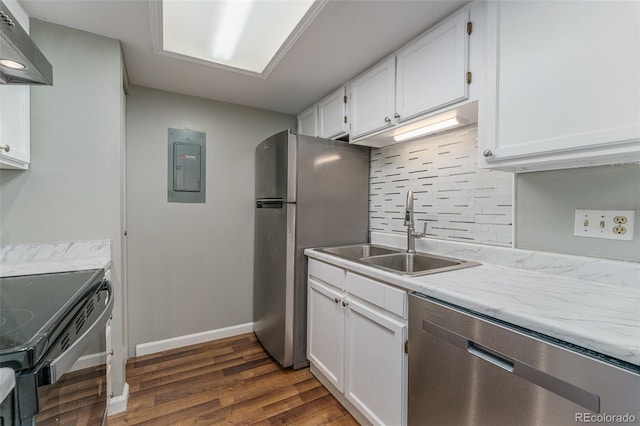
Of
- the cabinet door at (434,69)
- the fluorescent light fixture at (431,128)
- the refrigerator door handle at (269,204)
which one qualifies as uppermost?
the cabinet door at (434,69)

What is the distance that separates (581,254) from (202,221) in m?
2.52

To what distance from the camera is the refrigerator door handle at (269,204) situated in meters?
2.09

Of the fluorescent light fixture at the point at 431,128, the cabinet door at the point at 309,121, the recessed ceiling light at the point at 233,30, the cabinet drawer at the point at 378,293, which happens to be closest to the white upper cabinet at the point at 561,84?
the fluorescent light fixture at the point at 431,128

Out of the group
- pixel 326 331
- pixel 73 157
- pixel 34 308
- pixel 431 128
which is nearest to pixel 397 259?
pixel 326 331

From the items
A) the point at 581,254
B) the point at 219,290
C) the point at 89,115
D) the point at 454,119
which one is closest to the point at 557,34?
the point at 454,119

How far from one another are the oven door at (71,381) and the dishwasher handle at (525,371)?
117 centimetres

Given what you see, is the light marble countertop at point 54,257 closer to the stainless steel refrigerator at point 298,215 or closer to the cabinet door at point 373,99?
the stainless steel refrigerator at point 298,215

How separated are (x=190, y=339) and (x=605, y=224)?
2827 millimetres

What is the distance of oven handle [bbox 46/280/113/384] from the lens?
695 mm

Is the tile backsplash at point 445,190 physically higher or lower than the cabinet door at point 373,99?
lower

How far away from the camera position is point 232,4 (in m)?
1.53

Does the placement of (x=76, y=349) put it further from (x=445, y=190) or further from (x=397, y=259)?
(x=445, y=190)

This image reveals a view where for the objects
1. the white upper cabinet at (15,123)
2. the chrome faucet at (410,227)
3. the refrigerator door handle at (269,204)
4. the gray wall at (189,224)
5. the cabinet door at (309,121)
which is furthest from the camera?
the cabinet door at (309,121)

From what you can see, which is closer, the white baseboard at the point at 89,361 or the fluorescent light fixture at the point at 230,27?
the white baseboard at the point at 89,361
